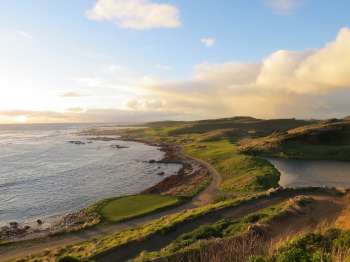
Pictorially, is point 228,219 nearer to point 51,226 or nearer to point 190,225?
point 190,225

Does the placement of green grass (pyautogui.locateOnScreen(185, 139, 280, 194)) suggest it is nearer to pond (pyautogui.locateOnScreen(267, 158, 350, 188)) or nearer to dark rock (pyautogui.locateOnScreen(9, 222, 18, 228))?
pond (pyautogui.locateOnScreen(267, 158, 350, 188))

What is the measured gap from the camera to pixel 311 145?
118 metres

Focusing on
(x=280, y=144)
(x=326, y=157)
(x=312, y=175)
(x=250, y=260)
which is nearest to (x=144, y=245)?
(x=250, y=260)

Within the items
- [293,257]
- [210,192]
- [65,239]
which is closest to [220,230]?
[293,257]

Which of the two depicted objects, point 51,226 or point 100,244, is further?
point 51,226

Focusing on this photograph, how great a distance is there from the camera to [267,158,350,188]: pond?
6756cm

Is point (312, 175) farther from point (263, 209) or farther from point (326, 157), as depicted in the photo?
point (263, 209)

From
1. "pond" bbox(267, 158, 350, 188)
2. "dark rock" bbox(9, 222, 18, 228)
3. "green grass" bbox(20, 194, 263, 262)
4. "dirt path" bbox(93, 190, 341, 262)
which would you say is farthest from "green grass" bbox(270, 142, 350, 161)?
"dark rock" bbox(9, 222, 18, 228)

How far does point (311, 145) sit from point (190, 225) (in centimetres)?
9029

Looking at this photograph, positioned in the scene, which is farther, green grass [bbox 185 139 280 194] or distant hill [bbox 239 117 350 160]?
distant hill [bbox 239 117 350 160]

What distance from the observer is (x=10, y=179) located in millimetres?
85562

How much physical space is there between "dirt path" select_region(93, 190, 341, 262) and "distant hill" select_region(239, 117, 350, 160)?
55675mm

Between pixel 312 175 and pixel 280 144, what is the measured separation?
3883 centimetres

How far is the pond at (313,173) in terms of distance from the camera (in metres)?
67.6
